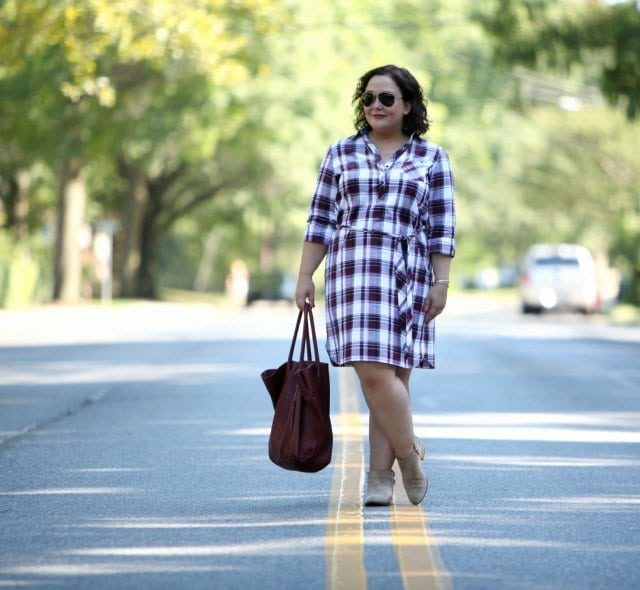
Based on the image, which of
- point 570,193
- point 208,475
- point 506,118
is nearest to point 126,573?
point 208,475

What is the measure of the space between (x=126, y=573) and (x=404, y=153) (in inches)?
98.0

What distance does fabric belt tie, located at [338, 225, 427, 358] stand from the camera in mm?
7754

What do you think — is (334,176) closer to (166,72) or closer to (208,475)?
(208,475)

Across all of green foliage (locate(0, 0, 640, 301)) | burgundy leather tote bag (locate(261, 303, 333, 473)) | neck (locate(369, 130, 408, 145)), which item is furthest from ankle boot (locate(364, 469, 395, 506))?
green foliage (locate(0, 0, 640, 301))

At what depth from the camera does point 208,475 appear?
9.41m

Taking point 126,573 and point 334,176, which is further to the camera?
point 334,176

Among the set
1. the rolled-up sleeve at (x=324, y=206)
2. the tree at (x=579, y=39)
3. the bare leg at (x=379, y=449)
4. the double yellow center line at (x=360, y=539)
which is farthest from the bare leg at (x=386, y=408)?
the tree at (x=579, y=39)

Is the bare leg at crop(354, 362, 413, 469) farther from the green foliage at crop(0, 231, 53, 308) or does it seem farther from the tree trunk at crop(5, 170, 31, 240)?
the tree trunk at crop(5, 170, 31, 240)

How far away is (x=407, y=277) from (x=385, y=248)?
0.19 meters

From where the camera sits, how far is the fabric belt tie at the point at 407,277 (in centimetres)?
775

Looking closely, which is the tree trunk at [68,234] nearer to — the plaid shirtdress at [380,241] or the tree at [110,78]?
the tree at [110,78]

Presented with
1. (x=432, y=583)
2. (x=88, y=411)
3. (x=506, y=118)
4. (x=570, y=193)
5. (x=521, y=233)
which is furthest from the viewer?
(x=521, y=233)

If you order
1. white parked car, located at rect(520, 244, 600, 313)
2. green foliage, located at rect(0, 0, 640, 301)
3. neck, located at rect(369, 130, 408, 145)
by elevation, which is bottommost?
neck, located at rect(369, 130, 408, 145)

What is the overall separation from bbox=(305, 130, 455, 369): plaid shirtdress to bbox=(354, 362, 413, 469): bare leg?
80 millimetres
